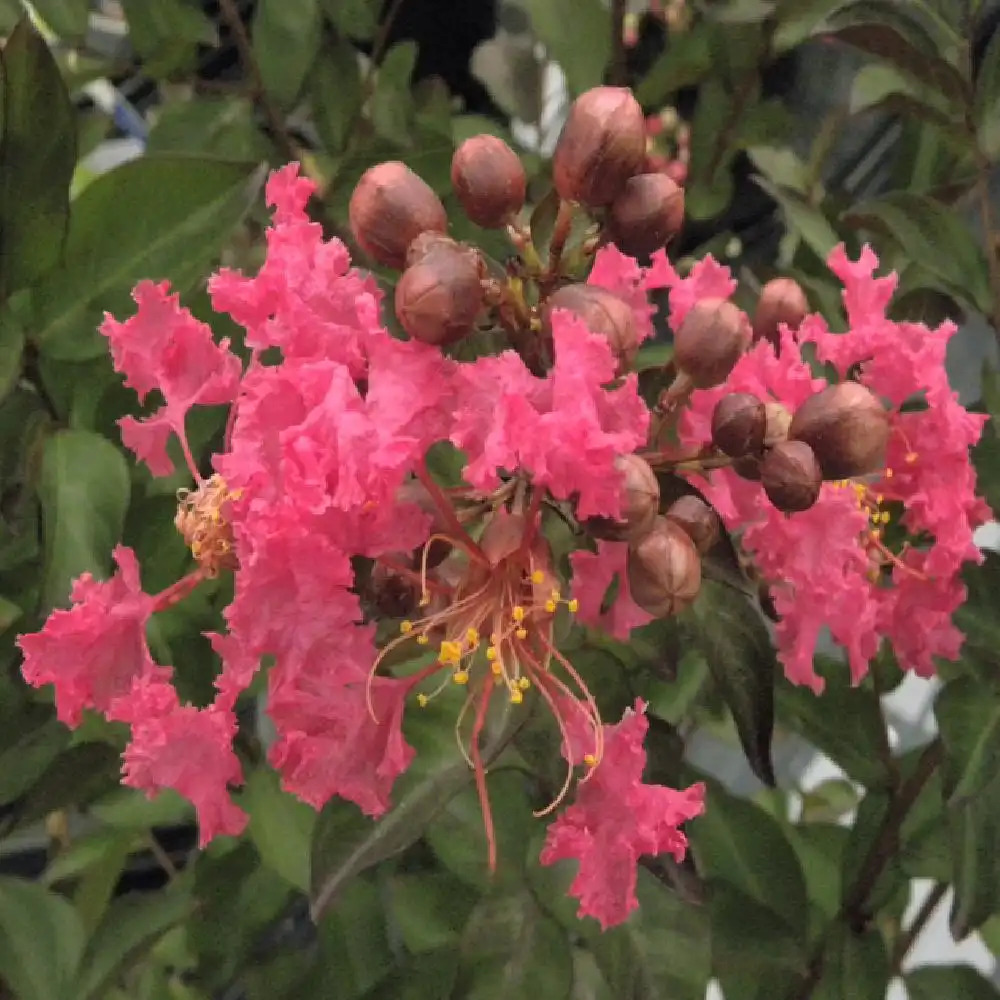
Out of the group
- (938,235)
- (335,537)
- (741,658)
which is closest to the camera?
(335,537)

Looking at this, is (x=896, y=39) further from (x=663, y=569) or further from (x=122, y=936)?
(x=122, y=936)

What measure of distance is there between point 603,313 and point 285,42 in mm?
518

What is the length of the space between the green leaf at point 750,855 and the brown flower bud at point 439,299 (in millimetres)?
426

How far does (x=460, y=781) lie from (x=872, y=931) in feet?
1.20

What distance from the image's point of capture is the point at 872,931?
0.67m

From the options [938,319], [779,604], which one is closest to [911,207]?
[938,319]

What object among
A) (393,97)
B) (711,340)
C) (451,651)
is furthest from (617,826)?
(393,97)

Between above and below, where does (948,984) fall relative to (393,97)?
below

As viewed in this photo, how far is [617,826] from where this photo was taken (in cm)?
42

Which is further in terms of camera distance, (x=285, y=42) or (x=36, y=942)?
(x=285, y=42)

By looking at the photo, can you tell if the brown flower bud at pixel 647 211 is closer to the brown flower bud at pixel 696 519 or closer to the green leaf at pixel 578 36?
the brown flower bud at pixel 696 519

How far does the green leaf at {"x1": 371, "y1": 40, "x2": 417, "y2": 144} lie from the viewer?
0.90 metres

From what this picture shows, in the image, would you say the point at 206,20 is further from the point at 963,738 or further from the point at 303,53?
the point at 963,738

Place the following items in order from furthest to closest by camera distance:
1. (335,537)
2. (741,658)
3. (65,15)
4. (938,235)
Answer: (65,15)
(938,235)
(741,658)
(335,537)
